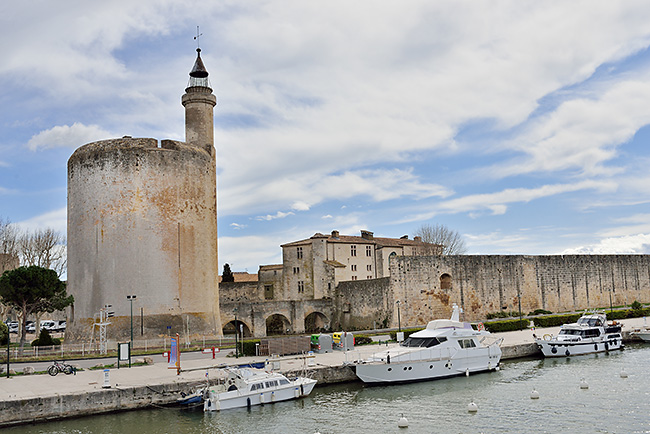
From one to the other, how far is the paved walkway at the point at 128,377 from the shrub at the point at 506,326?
11.0 m

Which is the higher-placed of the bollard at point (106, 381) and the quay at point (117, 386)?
the bollard at point (106, 381)

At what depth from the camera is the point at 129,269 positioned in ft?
113

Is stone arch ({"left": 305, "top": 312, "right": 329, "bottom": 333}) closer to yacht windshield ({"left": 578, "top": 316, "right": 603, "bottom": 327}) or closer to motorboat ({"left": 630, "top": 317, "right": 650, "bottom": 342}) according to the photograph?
yacht windshield ({"left": 578, "top": 316, "right": 603, "bottom": 327})

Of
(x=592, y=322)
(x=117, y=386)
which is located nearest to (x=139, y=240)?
(x=117, y=386)

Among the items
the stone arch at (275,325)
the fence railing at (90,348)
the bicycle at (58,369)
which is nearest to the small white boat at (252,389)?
the bicycle at (58,369)

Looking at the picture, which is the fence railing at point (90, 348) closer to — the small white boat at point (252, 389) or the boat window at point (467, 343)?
the small white boat at point (252, 389)

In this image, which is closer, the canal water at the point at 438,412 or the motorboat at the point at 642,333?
the canal water at the point at 438,412

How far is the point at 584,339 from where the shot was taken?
28.3 m

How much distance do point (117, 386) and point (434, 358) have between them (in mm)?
11538

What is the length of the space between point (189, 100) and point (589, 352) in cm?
2809

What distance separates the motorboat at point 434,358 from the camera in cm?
2205

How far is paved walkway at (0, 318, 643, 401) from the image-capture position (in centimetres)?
1872

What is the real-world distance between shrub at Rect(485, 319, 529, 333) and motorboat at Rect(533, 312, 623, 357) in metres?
5.89

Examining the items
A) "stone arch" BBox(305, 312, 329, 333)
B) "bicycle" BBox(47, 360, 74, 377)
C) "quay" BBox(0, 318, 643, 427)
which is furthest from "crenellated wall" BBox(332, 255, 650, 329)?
"bicycle" BBox(47, 360, 74, 377)
